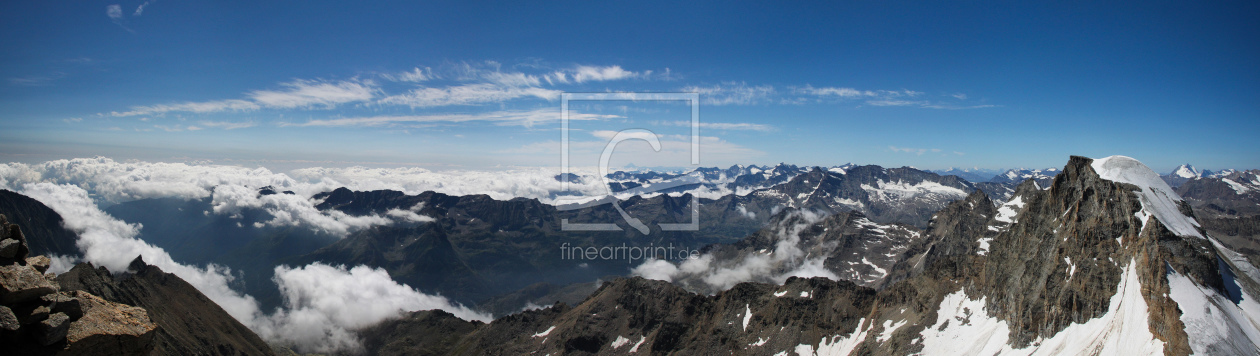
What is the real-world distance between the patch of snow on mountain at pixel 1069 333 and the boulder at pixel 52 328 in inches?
3777

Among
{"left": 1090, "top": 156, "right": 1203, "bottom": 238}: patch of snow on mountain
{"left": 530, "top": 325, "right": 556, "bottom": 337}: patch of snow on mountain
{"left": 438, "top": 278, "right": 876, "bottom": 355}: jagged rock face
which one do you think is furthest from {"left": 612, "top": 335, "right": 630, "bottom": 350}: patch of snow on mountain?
{"left": 1090, "top": 156, "right": 1203, "bottom": 238}: patch of snow on mountain

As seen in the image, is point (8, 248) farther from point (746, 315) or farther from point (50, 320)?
point (746, 315)

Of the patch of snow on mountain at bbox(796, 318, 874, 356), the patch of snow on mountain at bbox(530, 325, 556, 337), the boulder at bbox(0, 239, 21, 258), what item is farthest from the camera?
the patch of snow on mountain at bbox(530, 325, 556, 337)

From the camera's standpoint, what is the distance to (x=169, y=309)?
175 m

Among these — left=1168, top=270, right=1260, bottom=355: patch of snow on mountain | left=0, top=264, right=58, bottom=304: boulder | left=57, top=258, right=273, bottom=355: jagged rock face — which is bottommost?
left=57, top=258, right=273, bottom=355: jagged rock face

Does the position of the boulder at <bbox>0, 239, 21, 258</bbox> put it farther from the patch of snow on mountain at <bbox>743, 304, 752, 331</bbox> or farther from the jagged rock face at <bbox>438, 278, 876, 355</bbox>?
the patch of snow on mountain at <bbox>743, 304, 752, 331</bbox>

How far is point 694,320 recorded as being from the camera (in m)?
166

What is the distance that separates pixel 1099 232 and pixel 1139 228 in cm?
631

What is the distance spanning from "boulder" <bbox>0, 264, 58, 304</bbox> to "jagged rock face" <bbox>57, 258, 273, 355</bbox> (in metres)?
153

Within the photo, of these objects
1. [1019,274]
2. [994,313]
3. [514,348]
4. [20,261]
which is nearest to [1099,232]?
[1019,274]

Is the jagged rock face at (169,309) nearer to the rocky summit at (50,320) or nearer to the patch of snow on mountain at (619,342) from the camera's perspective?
the patch of snow on mountain at (619,342)

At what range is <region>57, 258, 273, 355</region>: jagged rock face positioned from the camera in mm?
143125

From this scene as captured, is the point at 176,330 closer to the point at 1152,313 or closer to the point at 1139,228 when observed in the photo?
the point at 1152,313

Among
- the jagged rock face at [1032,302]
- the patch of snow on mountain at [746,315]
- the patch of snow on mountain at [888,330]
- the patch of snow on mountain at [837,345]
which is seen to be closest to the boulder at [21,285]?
the jagged rock face at [1032,302]
